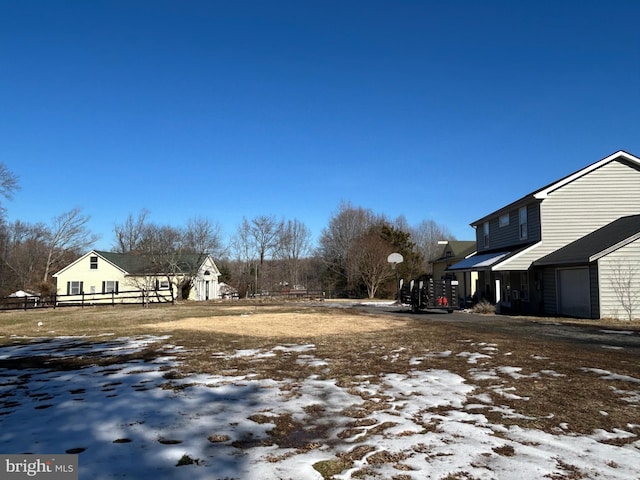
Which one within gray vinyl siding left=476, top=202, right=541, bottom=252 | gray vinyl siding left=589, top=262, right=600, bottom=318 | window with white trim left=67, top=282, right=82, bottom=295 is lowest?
window with white trim left=67, top=282, right=82, bottom=295

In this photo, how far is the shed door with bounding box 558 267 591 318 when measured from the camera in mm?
18672

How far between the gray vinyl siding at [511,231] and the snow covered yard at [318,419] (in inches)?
585

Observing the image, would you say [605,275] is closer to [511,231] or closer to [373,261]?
[511,231]

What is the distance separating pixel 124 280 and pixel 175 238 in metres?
6.77

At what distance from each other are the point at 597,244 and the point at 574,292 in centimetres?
228

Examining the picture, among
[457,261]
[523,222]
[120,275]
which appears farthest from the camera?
[120,275]

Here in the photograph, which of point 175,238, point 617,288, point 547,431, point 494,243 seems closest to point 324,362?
point 547,431

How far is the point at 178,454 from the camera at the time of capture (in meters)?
4.11

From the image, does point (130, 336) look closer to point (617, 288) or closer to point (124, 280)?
point (617, 288)

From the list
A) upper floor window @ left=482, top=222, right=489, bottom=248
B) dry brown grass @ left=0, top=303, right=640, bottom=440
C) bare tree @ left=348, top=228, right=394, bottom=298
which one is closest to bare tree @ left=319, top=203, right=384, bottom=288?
bare tree @ left=348, top=228, right=394, bottom=298

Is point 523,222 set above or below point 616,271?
above

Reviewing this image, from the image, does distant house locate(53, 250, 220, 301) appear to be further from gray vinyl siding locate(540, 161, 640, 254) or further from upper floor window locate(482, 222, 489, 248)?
gray vinyl siding locate(540, 161, 640, 254)

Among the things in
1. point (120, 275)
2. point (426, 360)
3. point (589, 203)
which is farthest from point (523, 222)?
point (120, 275)

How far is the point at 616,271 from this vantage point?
58.2 ft
